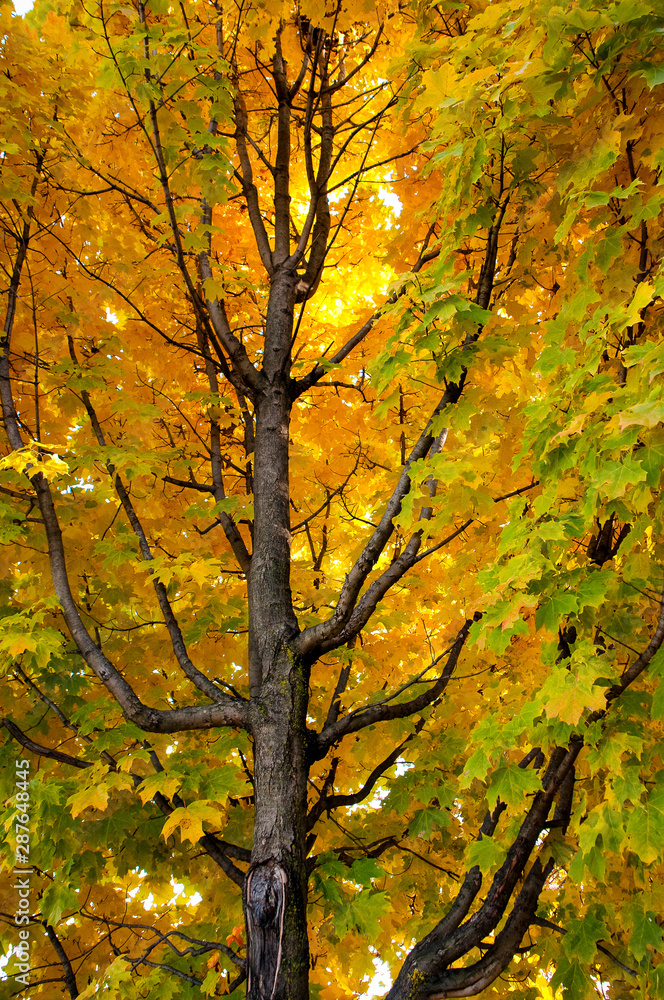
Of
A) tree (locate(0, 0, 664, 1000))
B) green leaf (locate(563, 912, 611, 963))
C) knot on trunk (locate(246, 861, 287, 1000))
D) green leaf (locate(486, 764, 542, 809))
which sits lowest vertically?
green leaf (locate(563, 912, 611, 963))

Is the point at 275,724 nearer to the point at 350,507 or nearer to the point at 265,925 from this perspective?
the point at 265,925

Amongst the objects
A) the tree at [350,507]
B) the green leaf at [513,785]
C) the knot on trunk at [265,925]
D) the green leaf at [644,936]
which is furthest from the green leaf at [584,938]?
the knot on trunk at [265,925]

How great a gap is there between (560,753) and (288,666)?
1.20m

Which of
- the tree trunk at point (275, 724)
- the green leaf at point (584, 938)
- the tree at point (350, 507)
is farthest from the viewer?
the green leaf at point (584, 938)

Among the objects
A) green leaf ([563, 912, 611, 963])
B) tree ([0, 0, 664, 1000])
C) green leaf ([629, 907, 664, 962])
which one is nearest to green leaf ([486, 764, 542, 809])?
tree ([0, 0, 664, 1000])

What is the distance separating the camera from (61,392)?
4145 millimetres

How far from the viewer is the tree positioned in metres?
2.18

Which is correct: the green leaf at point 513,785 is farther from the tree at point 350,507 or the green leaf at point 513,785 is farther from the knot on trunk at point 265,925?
the knot on trunk at point 265,925

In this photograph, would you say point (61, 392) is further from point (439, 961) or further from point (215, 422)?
point (439, 961)

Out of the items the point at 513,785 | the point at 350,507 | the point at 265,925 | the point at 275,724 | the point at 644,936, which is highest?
the point at 350,507

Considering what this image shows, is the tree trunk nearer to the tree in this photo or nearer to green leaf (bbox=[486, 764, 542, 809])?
the tree

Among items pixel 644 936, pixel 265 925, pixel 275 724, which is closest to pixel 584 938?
pixel 644 936

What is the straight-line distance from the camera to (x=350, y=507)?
5.17 meters

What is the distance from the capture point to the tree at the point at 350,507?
7.15 feet
